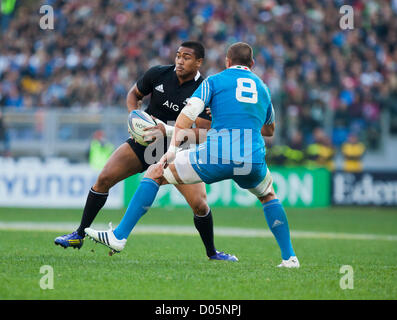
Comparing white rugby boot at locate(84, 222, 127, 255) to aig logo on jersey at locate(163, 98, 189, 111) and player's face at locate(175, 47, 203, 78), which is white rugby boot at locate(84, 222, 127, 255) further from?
player's face at locate(175, 47, 203, 78)

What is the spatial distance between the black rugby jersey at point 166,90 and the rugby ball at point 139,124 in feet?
1.20

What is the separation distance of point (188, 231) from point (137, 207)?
221 inches

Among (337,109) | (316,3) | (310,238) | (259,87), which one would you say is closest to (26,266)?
(259,87)

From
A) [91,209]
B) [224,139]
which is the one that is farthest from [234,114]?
[91,209]

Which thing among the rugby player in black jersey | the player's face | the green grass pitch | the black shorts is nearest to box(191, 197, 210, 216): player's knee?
the rugby player in black jersey

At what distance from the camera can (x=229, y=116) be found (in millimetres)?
6688

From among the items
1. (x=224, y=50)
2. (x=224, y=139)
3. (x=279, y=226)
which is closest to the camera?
(x=224, y=139)

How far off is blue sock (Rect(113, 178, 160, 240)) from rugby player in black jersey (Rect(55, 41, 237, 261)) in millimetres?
704

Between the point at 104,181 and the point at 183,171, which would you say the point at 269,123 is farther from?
the point at 104,181

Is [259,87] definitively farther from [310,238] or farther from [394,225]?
[394,225]

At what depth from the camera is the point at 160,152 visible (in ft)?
25.6

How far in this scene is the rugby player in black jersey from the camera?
765cm
